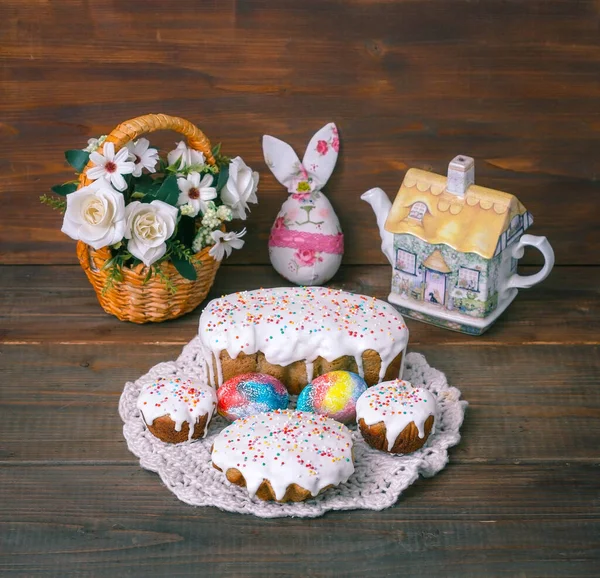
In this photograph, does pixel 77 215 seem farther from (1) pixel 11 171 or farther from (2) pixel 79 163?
(1) pixel 11 171

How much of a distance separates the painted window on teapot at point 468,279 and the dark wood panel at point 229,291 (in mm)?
91

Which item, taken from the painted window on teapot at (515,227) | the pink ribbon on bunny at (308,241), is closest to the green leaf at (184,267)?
the pink ribbon on bunny at (308,241)

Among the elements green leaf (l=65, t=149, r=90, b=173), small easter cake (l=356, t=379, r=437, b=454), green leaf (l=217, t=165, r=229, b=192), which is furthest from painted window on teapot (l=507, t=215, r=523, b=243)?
green leaf (l=65, t=149, r=90, b=173)

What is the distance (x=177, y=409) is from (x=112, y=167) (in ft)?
1.32

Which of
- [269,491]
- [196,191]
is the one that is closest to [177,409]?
[269,491]

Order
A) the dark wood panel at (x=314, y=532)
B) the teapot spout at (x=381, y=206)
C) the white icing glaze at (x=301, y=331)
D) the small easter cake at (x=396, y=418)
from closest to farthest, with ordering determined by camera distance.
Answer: the dark wood panel at (x=314, y=532) < the small easter cake at (x=396, y=418) < the white icing glaze at (x=301, y=331) < the teapot spout at (x=381, y=206)

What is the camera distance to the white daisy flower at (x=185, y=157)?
147 centimetres

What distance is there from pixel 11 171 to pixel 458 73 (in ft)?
2.63

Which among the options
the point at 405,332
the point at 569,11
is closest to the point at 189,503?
the point at 405,332

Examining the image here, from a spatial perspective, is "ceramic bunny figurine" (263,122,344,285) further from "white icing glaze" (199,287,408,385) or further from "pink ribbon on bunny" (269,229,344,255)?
"white icing glaze" (199,287,408,385)

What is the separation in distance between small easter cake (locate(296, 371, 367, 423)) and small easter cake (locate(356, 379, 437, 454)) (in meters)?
0.03

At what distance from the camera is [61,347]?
1.49m

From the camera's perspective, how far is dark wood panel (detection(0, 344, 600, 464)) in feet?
4.14

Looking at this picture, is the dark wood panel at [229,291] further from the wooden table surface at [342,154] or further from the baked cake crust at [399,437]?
the baked cake crust at [399,437]
